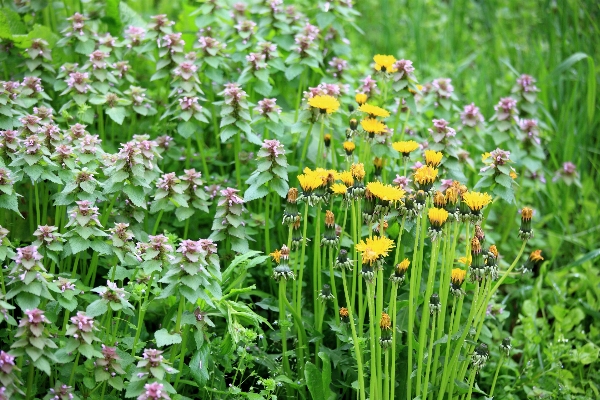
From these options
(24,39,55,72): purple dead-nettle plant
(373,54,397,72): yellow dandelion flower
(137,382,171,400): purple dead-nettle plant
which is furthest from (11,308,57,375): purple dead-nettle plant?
(373,54,397,72): yellow dandelion flower

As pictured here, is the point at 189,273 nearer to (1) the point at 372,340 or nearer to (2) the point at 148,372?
(2) the point at 148,372

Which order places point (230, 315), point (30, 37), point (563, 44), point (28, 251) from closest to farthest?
point (28, 251) → point (230, 315) → point (30, 37) → point (563, 44)

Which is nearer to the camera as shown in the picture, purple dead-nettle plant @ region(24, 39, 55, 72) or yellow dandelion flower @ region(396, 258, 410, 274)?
yellow dandelion flower @ region(396, 258, 410, 274)

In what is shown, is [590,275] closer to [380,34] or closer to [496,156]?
[496,156]

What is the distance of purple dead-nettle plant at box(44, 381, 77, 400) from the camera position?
6.97 ft

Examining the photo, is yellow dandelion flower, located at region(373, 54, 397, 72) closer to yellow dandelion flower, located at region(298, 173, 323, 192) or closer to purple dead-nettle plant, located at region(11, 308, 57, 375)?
yellow dandelion flower, located at region(298, 173, 323, 192)

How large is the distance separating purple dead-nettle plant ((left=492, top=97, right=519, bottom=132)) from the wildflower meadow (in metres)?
0.01

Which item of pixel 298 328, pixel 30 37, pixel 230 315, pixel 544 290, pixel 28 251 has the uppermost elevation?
pixel 30 37

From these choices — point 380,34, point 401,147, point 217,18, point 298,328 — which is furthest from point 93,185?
point 380,34

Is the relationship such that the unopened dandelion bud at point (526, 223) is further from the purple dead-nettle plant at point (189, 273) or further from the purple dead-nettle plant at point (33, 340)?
the purple dead-nettle plant at point (33, 340)

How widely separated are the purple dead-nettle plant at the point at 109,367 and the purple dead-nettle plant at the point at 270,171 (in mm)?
763

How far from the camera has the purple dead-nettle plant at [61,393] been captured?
6.97 ft

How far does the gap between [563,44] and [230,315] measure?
115 inches

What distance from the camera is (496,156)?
262 cm
